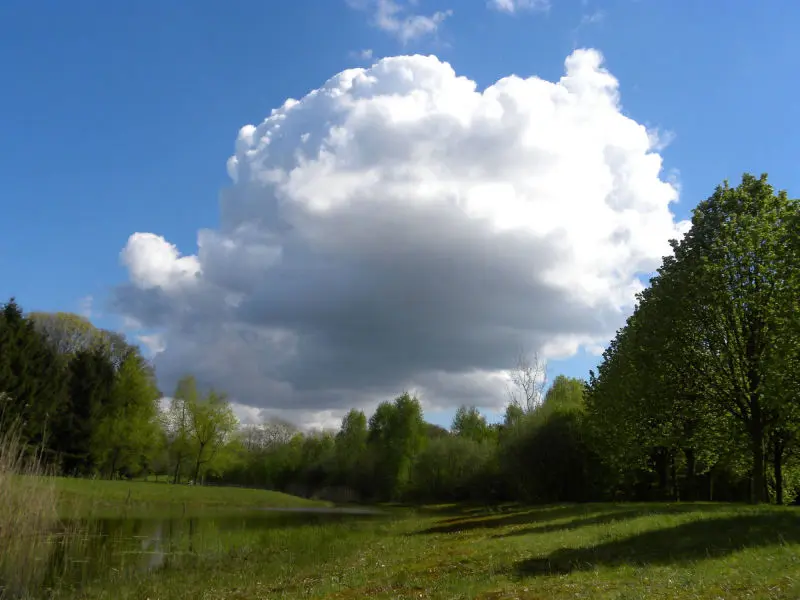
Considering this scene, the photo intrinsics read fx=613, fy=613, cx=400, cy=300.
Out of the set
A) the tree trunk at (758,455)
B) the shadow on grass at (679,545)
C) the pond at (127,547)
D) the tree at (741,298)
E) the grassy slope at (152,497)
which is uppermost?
the tree at (741,298)

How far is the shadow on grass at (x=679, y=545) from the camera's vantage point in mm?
14867

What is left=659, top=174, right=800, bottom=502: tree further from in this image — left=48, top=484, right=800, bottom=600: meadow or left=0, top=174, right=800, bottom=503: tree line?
left=48, top=484, right=800, bottom=600: meadow

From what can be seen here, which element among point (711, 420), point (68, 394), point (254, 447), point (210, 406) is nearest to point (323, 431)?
point (254, 447)

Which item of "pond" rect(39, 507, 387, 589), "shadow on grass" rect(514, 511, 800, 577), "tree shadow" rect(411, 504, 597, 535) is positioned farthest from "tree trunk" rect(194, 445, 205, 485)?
"shadow on grass" rect(514, 511, 800, 577)

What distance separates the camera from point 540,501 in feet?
193

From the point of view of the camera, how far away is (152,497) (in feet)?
193

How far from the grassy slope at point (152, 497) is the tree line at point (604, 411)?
546cm

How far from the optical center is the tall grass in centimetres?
1941

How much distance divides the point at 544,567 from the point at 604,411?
27147 mm

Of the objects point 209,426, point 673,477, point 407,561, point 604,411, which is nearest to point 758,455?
point 604,411

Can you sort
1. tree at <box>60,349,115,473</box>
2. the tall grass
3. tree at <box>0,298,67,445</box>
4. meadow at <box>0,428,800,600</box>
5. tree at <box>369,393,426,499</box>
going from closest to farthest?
1. meadow at <box>0,428,800,600</box>
2. the tall grass
3. tree at <box>0,298,67,445</box>
4. tree at <box>60,349,115,473</box>
5. tree at <box>369,393,426,499</box>

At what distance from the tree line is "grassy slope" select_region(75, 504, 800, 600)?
1098 cm

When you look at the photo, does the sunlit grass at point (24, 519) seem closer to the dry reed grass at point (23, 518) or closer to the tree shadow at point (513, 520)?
the dry reed grass at point (23, 518)

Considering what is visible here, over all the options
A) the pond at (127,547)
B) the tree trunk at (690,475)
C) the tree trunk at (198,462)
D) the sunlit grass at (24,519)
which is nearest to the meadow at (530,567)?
the pond at (127,547)
